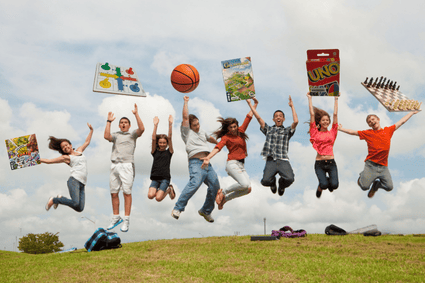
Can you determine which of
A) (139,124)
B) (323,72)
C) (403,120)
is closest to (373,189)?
(403,120)

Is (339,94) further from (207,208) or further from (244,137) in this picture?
(207,208)

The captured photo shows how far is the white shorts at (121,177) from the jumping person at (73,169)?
1.15 metres

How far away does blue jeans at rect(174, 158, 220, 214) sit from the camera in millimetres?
11172

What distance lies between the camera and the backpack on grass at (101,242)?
11.1 metres

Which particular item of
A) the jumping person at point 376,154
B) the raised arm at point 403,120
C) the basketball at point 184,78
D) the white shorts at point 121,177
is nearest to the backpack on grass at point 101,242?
the white shorts at point 121,177

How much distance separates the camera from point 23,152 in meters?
12.9

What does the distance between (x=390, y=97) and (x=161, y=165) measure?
9201 mm

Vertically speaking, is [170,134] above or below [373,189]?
above

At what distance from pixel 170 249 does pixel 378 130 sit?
784 cm

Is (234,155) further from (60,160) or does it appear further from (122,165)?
(60,160)

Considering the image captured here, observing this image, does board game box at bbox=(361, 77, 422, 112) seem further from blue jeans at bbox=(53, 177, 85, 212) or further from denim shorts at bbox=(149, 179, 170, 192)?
blue jeans at bbox=(53, 177, 85, 212)

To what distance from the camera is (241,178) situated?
11.2 meters

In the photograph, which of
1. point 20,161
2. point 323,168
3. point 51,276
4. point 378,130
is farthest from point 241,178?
→ point 20,161

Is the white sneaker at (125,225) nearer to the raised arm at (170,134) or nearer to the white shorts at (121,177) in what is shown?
the white shorts at (121,177)
